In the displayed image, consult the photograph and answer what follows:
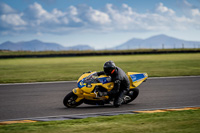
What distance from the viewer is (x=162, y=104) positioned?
8.34 meters

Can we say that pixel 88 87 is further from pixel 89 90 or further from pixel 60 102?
pixel 60 102

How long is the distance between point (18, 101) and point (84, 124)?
3980mm

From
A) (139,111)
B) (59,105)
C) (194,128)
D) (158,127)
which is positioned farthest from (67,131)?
(59,105)

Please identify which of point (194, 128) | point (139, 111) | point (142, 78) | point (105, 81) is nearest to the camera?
point (194, 128)

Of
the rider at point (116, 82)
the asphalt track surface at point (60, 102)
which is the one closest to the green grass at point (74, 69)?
the asphalt track surface at point (60, 102)

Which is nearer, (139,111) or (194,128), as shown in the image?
(194,128)

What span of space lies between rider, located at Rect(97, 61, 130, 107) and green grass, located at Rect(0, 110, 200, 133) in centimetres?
153

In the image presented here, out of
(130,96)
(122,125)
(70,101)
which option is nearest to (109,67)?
(130,96)

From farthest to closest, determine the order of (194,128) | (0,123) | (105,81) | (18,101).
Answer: (18,101)
(105,81)
(0,123)
(194,128)

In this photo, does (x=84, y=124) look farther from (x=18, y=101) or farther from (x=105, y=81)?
(x=18, y=101)

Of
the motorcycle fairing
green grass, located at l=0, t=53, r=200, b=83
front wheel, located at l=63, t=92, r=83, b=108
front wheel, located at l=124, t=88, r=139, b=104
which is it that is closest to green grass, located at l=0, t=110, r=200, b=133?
the motorcycle fairing

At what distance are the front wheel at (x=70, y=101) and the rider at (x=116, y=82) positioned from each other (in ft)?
2.30

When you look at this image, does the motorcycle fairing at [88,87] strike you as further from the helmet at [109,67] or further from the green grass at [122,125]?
the green grass at [122,125]

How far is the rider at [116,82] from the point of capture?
7801 millimetres
